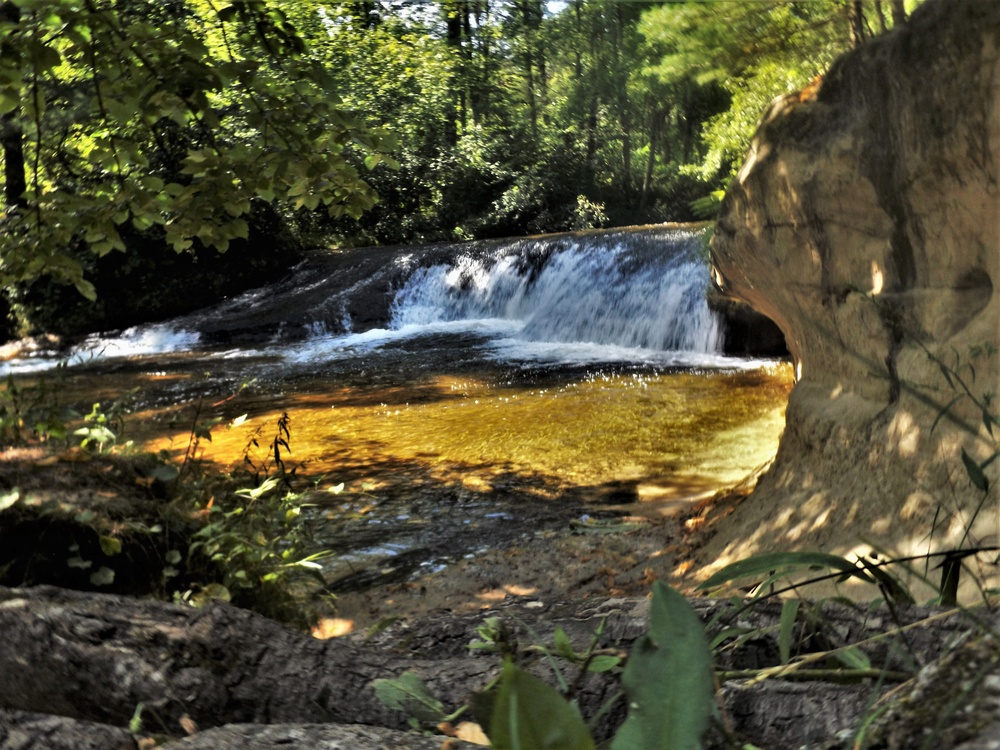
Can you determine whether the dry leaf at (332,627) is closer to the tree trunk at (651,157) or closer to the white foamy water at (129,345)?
the white foamy water at (129,345)

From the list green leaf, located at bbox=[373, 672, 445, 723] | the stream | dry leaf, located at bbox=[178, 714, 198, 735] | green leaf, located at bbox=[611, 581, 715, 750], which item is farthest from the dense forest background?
green leaf, located at bbox=[611, 581, 715, 750]

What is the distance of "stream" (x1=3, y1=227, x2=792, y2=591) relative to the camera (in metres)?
6.20

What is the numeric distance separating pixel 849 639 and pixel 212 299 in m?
19.5

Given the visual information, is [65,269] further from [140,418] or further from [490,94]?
[490,94]

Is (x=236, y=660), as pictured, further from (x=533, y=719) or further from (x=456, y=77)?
(x=456, y=77)

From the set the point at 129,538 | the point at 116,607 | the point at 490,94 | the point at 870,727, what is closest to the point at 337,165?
the point at 129,538

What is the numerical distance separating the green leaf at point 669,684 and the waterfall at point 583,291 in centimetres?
1236

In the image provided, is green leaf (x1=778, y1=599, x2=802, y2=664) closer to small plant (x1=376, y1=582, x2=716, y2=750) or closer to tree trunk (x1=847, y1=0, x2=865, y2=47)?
small plant (x1=376, y1=582, x2=716, y2=750)

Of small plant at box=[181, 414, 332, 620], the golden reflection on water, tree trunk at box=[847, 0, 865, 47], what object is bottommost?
the golden reflection on water

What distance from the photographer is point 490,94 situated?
87.9 ft

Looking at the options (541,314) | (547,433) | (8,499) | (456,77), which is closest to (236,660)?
(8,499)

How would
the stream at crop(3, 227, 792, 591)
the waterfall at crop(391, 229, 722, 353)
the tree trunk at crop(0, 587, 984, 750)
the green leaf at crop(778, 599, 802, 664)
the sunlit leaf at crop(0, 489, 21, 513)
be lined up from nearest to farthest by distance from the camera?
the green leaf at crop(778, 599, 802, 664) → the tree trunk at crop(0, 587, 984, 750) → the sunlit leaf at crop(0, 489, 21, 513) → the stream at crop(3, 227, 792, 591) → the waterfall at crop(391, 229, 722, 353)

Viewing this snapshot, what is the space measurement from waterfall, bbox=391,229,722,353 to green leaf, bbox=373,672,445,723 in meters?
11.9

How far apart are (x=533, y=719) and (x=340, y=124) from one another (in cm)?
331
